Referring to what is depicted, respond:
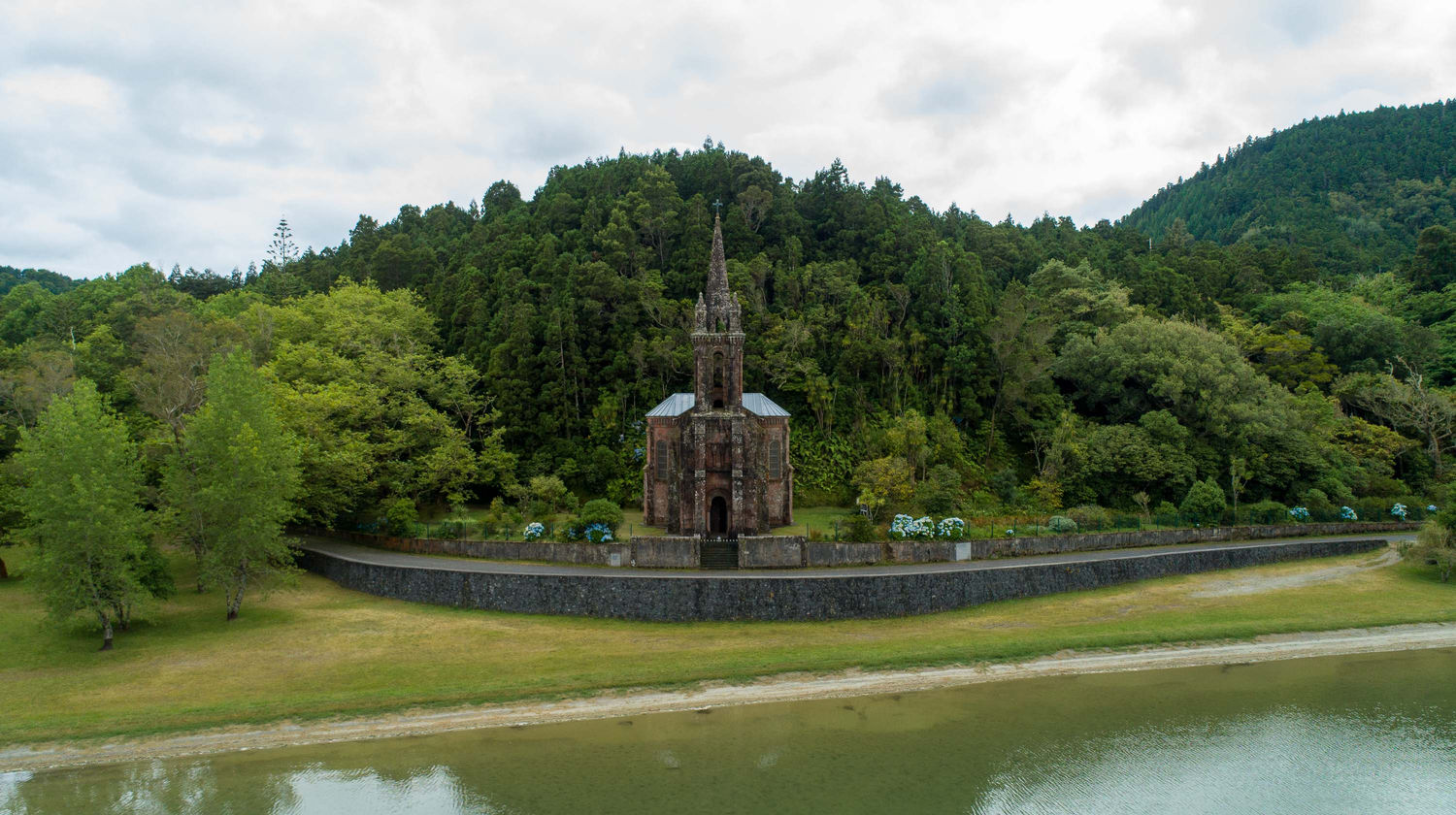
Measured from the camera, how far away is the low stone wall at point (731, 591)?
107 ft

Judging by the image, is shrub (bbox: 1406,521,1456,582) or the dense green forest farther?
the dense green forest

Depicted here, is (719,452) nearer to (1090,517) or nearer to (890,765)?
(1090,517)

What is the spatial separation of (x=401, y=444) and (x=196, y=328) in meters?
15.3

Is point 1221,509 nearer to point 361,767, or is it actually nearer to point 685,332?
point 685,332

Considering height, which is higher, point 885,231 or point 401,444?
point 885,231

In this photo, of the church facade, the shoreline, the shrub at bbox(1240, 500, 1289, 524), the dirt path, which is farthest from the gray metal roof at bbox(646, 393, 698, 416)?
the shrub at bbox(1240, 500, 1289, 524)

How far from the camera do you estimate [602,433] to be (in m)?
54.4

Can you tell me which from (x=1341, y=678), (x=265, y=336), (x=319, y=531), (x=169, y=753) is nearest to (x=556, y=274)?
(x=265, y=336)

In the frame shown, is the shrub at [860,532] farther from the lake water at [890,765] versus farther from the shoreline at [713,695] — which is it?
the lake water at [890,765]

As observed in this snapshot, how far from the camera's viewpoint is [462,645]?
2969cm

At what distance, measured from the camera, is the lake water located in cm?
1881

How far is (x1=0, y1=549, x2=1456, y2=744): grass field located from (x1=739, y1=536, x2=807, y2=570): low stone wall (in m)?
3.87

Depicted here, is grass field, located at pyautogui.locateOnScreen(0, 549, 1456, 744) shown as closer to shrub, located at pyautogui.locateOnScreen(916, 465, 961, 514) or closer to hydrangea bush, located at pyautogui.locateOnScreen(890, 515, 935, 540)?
hydrangea bush, located at pyautogui.locateOnScreen(890, 515, 935, 540)

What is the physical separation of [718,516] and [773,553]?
652 cm
